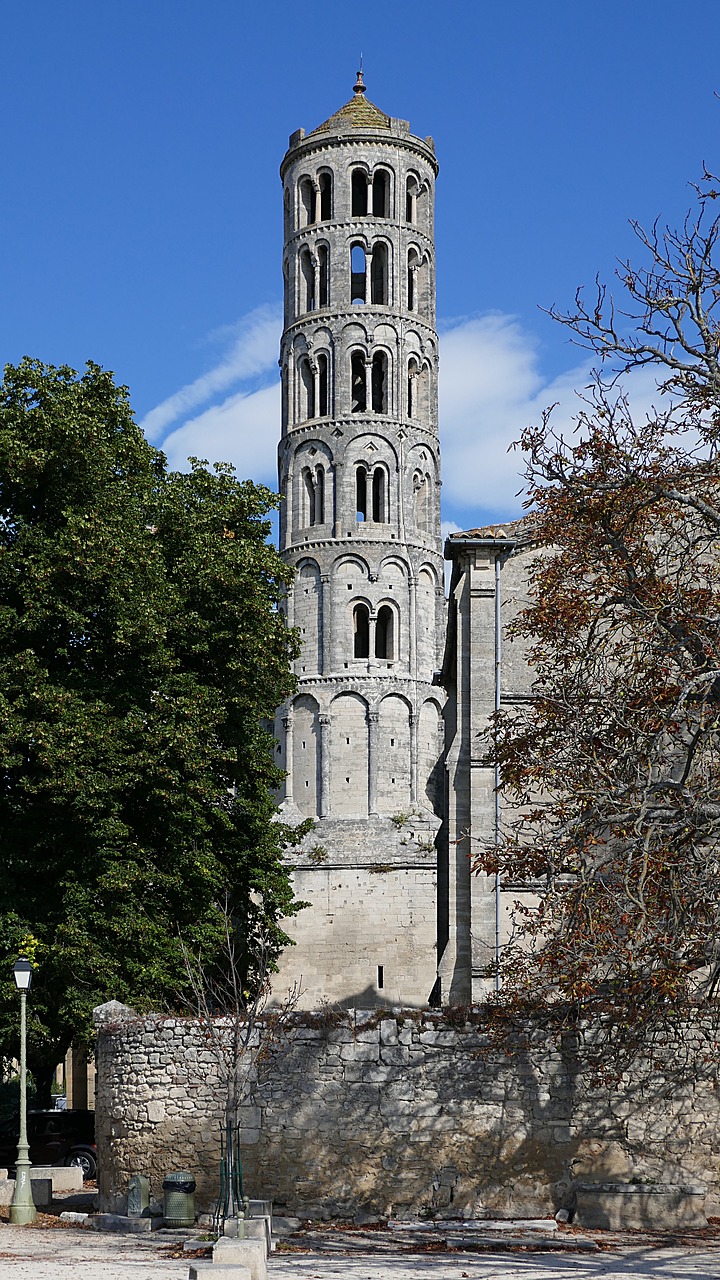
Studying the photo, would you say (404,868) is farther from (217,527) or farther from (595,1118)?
(595,1118)

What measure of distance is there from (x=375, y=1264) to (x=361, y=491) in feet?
168

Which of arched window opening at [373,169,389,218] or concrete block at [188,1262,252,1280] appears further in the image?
arched window opening at [373,169,389,218]

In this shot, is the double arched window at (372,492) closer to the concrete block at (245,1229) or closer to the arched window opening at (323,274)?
the arched window opening at (323,274)

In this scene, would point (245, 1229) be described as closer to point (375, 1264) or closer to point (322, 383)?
point (375, 1264)

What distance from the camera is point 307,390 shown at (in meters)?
65.8

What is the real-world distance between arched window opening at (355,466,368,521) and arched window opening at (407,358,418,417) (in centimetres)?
382

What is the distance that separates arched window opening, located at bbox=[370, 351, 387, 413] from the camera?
65375mm

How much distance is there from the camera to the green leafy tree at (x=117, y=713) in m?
23.7

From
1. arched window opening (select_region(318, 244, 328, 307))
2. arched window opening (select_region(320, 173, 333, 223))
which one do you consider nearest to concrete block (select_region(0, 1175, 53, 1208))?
arched window opening (select_region(318, 244, 328, 307))

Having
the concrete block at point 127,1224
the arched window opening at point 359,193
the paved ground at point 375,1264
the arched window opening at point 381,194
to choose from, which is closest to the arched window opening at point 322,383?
the arched window opening at point 381,194

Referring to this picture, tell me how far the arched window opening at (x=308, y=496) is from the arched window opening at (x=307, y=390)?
9.39ft

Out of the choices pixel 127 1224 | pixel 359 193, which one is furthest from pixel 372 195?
pixel 127 1224

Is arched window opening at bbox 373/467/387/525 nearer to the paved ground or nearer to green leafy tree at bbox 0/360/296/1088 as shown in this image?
green leafy tree at bbox 0/360/296/1088

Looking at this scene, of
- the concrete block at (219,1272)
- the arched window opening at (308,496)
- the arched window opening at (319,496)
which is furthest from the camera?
the arched window opening at (308,496)
